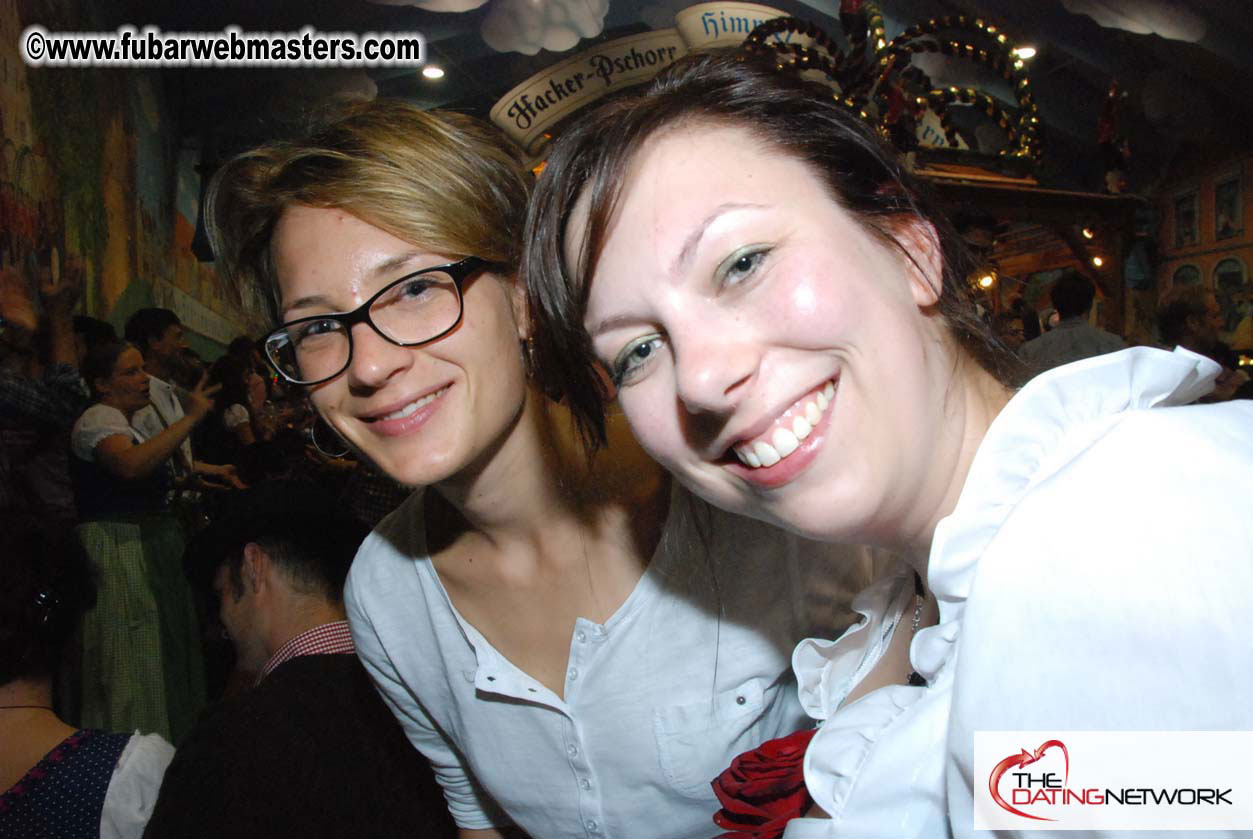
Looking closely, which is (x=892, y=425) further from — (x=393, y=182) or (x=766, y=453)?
(x=393, y=182)

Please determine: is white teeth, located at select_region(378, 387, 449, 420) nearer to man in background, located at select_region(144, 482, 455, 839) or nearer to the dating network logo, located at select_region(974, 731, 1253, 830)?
man in background, located at select_region(144, 482, 455, 839)

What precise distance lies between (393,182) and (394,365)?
0.90ft

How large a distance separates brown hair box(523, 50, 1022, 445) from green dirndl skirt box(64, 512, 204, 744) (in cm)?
229

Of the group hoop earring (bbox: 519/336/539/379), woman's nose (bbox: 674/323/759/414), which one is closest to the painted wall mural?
hoop earring (bbox: 519/336/539/379)

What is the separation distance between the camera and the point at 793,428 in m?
0.80

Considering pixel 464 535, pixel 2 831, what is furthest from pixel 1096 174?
pixel 2 831

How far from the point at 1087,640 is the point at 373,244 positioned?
1.01 meters

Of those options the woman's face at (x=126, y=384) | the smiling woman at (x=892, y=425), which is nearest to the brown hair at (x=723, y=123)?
the smiling woman at (x=892, y=425)

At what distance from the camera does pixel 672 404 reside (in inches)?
34.7

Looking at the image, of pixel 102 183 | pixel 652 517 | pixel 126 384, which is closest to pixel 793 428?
pixel 652 517

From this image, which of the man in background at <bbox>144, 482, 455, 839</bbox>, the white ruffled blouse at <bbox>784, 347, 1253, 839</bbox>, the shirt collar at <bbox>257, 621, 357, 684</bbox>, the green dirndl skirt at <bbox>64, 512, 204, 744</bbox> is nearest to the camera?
the white ruffled blouse at <bbox>784, 347, 1253, 839</bbox>

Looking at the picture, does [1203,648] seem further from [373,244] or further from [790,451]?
[373,244]

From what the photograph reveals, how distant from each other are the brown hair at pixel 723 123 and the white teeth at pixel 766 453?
0.27 m

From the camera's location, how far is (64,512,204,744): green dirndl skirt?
2596mm
